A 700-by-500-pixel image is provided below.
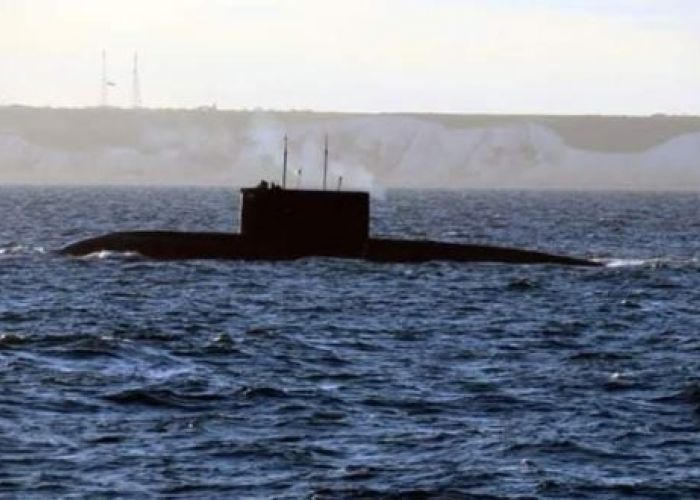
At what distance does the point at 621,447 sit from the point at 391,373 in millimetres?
8406

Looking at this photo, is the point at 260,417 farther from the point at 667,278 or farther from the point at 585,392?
the point at 667,278

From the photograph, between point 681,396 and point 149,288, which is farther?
point 149,288

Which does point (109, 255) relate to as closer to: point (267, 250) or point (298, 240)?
point (267, 250)

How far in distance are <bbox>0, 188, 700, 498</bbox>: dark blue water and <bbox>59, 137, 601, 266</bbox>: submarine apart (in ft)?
2.80

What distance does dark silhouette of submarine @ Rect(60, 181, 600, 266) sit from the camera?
207ft

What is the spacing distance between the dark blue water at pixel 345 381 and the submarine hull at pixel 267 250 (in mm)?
766

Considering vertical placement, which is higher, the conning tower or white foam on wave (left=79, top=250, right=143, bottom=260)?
the conning tower

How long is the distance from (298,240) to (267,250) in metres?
1.32

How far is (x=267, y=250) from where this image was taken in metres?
65.8

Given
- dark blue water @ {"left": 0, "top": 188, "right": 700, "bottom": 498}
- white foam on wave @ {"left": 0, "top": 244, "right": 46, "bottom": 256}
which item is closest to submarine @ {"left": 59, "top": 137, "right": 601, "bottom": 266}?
dark blue water @ {"left": 0, "top": 188, "right": 700, "bottom": 498}

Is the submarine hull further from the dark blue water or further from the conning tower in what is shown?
the dark blue water

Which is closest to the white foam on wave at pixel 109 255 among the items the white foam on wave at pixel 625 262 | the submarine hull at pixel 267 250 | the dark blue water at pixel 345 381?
the submarine hull at pixel 267 250

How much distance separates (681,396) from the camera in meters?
35.6

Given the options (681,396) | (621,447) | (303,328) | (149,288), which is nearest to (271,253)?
(149,288)
